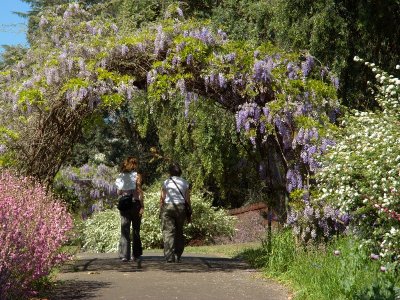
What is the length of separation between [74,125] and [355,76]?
24.2 ft

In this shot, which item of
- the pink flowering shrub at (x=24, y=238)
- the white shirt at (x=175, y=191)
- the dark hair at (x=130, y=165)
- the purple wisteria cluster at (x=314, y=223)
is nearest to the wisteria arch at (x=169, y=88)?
the purple wisteria cluster at (x=314, y=223)

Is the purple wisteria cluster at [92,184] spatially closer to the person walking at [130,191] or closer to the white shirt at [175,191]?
the person walking at [130,191]

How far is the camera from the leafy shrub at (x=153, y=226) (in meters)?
19.5

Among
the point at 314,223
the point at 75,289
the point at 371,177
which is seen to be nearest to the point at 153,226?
the point at 314,223

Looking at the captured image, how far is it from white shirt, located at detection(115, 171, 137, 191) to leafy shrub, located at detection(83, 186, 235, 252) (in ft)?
24.9

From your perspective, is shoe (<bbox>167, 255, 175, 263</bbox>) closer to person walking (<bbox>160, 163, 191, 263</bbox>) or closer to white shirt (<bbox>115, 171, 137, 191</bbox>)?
person walking (<bbox>160, 163, 191, 263</bbox>)

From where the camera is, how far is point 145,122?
1927 cm

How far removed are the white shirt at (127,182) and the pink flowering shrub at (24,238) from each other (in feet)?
10.1

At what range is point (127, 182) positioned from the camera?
1164 cm

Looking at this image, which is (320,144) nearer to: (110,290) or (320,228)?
(320,228)

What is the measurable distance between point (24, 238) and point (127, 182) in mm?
4551

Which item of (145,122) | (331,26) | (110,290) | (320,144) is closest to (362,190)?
(320,144)

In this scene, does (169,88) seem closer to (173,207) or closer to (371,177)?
(173,207)

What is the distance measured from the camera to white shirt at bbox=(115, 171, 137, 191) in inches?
458
